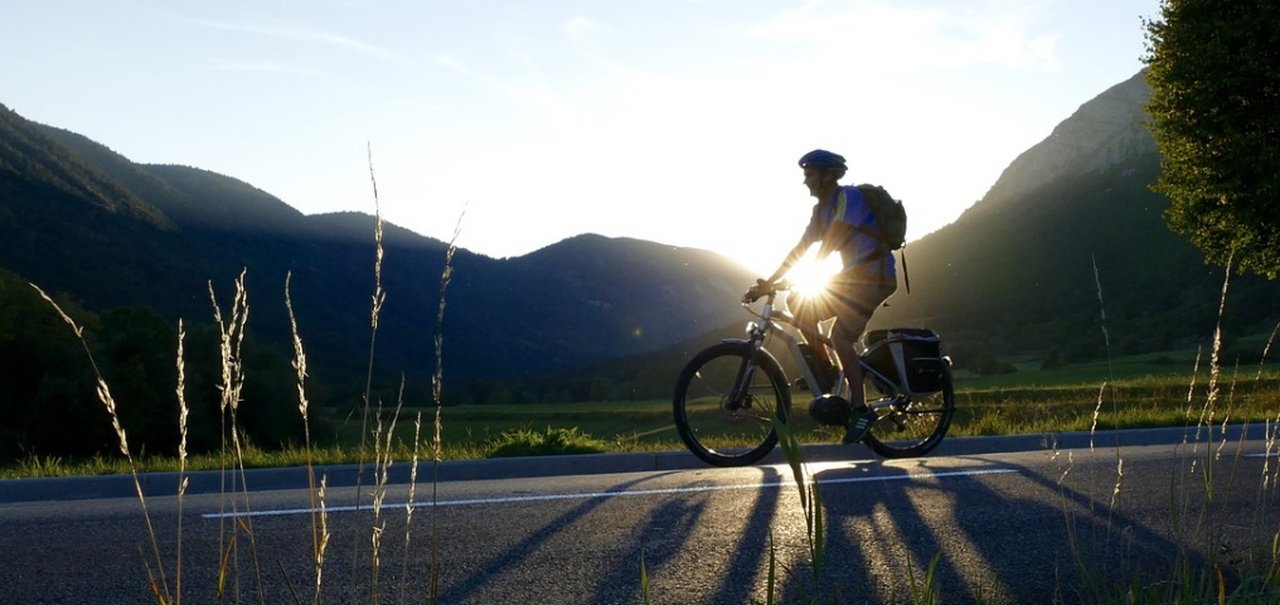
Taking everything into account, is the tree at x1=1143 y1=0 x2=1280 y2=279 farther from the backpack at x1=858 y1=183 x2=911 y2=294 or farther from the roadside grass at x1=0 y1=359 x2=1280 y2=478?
the backpack at x1=858 y1=183 x2=911 y2=294

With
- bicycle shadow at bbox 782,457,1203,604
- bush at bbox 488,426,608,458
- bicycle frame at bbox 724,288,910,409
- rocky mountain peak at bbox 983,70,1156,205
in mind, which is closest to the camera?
bicycle shadow at bbox 782,457,1203,604

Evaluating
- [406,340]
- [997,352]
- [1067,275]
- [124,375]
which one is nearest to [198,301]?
[406,340]

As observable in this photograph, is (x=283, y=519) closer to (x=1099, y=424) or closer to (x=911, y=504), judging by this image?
(x=911, y=504)

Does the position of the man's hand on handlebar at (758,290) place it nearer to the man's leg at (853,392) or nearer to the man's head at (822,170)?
the man's leg at (853,392)

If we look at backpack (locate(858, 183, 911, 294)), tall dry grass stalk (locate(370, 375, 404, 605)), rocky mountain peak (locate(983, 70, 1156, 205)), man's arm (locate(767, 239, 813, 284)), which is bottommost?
tall dry grass stalk (locate(370, 375, 404, 605))

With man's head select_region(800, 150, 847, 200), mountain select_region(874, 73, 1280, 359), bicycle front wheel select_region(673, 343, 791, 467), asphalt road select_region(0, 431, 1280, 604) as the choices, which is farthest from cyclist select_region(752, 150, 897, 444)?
mountain select_region(874, 73, 1280, 359)

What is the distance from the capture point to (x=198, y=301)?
94562mm

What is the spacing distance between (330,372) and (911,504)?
100 metres

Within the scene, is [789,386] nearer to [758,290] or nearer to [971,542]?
[758,290]

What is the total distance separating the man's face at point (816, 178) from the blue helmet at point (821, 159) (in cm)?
3

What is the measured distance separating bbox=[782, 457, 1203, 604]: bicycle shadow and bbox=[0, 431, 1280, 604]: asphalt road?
0.05 ft

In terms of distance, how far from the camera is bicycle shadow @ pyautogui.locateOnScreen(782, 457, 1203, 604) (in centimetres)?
430

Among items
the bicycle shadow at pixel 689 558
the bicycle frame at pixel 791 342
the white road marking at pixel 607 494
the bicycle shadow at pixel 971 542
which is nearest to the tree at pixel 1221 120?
the bicycle frame at pixel 791 342

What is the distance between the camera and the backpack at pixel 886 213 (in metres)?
8.66
